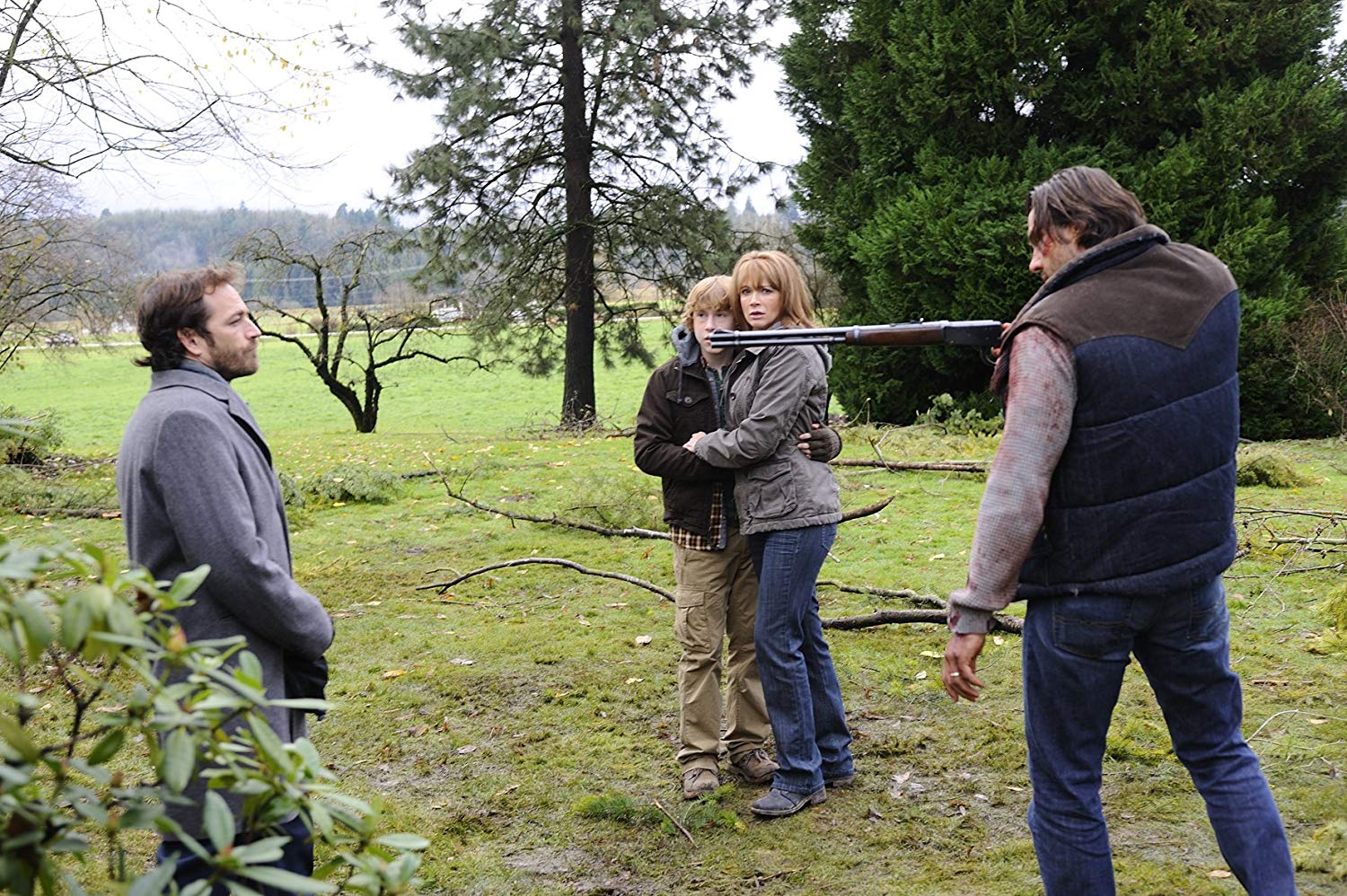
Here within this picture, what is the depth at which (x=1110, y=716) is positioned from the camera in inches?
114

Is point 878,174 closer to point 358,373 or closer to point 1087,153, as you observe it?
point 1087,153

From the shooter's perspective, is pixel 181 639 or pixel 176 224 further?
pixel 176 224

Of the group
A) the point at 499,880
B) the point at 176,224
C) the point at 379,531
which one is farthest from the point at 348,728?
the point at 176,224

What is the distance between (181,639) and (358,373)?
2641cm

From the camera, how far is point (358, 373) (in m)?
26.9

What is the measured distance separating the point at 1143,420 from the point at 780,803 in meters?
2.21

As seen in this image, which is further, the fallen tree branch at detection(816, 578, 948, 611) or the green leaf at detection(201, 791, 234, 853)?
the fallen tree branch at detection(816, 578, 948, 611)

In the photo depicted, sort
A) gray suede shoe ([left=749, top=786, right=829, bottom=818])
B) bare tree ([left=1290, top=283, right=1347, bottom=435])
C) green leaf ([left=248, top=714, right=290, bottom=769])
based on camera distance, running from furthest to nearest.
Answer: bare tree ([left=1290, top=283, right=1347, bottom=435]) < gray suede shoe ([left=749, top=786, right=829, bottom=818]) < green leaf ([left=248, top=714, right=290, bottom=769])

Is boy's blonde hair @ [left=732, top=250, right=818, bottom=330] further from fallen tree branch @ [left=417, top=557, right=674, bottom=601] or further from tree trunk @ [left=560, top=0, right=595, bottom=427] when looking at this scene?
tree trunk @ [left=560, top=0, right=595, bottom=427]

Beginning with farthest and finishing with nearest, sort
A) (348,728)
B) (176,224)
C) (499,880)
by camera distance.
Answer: (176,224) → (348,728) → (499,880)

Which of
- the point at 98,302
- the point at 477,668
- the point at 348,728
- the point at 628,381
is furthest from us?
the point at 628,381

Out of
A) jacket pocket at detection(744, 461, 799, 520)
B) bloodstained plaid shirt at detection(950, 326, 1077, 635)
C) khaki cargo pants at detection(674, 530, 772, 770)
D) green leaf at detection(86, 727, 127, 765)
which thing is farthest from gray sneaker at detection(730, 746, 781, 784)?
green leaf at detection(86, 727, 127, 765)

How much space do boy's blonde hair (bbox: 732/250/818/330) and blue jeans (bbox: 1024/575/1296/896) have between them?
5.77ft

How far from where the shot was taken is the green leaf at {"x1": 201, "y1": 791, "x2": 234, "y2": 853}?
1400 millimetres
